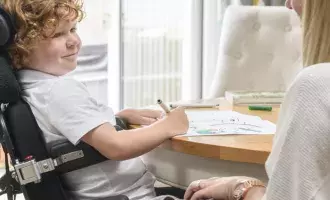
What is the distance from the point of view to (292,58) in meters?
2.41

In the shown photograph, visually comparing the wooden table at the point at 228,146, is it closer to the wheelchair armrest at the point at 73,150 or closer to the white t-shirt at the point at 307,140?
the wheelchair armrest at the point at 73,150

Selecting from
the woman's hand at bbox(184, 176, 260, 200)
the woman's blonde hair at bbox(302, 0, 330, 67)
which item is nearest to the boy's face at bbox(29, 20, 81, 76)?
the woman's hand at bbox(184, 176, 260, 200)

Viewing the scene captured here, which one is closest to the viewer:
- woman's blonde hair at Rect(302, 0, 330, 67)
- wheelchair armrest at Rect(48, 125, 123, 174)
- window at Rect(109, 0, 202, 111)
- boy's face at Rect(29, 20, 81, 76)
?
woman's blonde hair at Rect(302, 0, 330, 67)

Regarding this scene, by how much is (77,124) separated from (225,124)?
0.46m

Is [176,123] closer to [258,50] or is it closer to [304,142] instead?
[304,142]

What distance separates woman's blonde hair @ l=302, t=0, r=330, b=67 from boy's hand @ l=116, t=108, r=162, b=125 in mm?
779

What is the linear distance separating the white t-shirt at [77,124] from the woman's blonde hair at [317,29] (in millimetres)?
567

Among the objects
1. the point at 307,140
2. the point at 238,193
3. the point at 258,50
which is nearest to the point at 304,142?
the point at 307,140

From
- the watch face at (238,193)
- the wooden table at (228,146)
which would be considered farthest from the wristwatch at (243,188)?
the wooden table at (228,146)

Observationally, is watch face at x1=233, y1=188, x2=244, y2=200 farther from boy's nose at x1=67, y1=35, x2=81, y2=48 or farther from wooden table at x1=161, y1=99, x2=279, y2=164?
boy's nose at x1=67, y1=35, x2=81, y2=48

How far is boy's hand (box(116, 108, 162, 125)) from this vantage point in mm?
1493

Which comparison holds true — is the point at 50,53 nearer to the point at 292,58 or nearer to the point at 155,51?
the point at 292,58

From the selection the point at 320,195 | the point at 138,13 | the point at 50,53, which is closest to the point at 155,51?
the point at 138,13

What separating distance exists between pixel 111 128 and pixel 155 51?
6.73 feet
